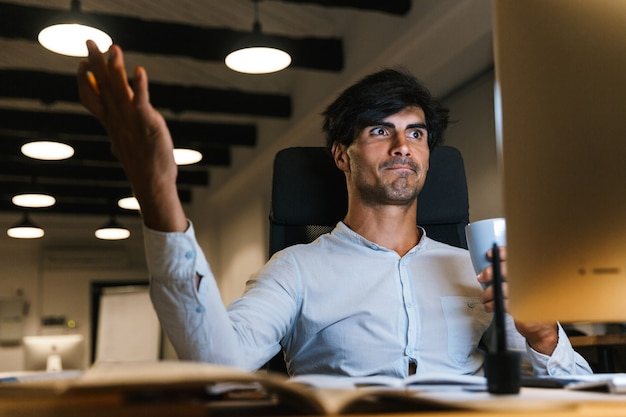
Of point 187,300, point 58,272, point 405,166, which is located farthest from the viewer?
point 58,272

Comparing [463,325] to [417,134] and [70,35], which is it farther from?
[70,35]

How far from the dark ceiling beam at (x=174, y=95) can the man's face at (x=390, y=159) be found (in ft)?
15.0

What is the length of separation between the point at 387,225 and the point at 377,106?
29 centimetres

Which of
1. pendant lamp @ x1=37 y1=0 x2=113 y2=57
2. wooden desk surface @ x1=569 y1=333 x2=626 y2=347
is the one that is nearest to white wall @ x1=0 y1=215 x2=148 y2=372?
pendant lamp @ x1=37 y1=0 x2=113 y2=57

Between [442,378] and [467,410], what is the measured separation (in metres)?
0.31

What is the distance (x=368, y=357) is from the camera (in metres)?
1.62

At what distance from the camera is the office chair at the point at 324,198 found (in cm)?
180

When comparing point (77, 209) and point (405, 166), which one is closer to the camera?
point (405, 166)

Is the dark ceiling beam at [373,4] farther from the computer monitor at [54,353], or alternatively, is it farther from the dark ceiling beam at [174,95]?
the computer monitor at [54,353]

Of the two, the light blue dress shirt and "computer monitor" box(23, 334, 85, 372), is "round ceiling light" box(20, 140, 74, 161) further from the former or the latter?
the light blue dress shirt

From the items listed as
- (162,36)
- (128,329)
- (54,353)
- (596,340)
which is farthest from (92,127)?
(596,340)

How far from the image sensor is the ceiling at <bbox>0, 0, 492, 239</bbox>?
4.57 metres

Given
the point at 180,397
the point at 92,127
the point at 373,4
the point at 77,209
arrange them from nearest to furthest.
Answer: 1. the point at 180,397
2. the point at 373,4
3. the point at 92,127
4. the point at 77,209

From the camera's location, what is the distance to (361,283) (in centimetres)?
171
